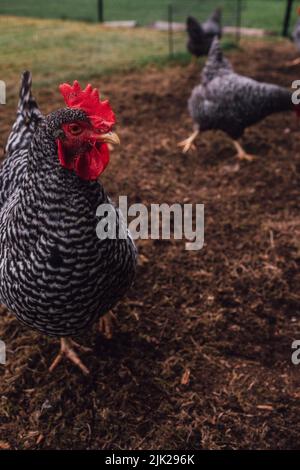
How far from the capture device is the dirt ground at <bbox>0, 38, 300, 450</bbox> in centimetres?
249

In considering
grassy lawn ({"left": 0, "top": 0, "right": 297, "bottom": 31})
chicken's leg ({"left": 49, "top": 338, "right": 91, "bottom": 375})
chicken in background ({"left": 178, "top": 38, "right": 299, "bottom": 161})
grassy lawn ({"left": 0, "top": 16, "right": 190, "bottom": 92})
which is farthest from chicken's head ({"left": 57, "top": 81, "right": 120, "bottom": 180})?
grassy lawn ({"left": 0, "top": 0, "right": 297, "bottom": 31})

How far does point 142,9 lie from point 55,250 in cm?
1288

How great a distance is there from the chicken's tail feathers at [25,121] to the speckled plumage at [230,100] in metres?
2.54

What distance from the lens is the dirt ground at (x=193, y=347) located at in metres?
2.49

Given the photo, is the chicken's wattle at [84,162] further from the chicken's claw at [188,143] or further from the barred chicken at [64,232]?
the chicken's claw at [188,143]

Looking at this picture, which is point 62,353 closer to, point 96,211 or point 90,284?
point 90,284

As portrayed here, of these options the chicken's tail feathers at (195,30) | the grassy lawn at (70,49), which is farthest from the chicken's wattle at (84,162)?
the chicken's tail feathers at (195,30)

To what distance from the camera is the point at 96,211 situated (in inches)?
82.8

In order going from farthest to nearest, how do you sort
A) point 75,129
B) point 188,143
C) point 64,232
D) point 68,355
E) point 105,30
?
1. point 105,30
2. point 188,143
3. point 68,355
4. point 64,232
5. point 75,129

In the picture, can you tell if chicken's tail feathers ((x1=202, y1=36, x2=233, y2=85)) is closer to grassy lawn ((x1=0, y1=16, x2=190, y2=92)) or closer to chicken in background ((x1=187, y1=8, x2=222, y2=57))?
chicken in background ((x1=187, y1=8, x2=222, y2=57))

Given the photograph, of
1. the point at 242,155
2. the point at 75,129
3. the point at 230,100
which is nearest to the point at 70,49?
the point at 230,100

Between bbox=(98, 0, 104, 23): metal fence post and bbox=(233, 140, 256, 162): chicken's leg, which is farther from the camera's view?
Result: bbox=(98, 0, 104, 23): metal fence post

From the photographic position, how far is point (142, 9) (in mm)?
12914

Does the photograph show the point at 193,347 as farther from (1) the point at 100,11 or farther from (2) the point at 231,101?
(1) the point at 100,11
